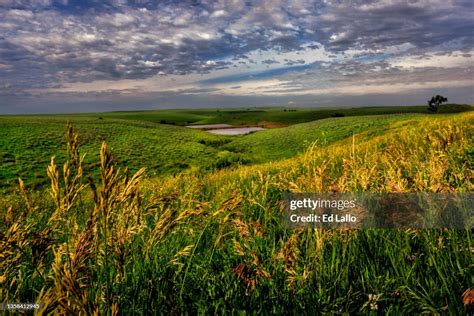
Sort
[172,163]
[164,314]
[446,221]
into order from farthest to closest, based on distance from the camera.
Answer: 1. [172,163]
2. [446,221]
3. [164,314]

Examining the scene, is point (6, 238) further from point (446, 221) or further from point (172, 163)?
point (172, 163)

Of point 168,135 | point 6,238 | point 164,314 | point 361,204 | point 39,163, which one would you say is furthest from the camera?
point 168,135

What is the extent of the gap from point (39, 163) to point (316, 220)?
1515 inches

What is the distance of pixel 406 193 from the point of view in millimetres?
3162

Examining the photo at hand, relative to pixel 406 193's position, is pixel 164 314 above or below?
below

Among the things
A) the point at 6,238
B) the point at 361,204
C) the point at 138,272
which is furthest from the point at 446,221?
the point at 6,238

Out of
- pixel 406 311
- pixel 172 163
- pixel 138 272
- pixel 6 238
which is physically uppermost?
pixel 6 238

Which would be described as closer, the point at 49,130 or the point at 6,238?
the point at 6,238

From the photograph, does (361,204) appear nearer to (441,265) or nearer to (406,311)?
(441,265)

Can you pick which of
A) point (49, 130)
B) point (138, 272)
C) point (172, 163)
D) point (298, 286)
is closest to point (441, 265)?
point (298, 286)

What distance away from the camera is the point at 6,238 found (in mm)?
1836

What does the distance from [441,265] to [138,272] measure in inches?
91.2

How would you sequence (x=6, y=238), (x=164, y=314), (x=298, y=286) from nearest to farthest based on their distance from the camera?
1. (x=6, y=238)
2. (x=164, y=314)
3. (x=298, y=286)

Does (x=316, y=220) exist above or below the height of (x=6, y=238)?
below
